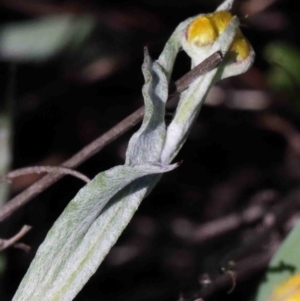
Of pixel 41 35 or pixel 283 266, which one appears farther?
pixel 41 35

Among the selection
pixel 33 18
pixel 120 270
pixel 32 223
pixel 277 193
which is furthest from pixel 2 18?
pixel 277 193

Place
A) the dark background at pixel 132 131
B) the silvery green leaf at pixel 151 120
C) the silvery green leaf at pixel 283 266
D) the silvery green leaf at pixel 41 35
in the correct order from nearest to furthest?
the silvery green leaf at pixel 151 120 → the silvery green leaf at pixel 283 266 → the dark background at pixel 132 131 → the silvery green leaf at pixel 41 35

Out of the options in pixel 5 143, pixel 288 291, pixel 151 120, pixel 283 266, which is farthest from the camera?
pixel 5 143

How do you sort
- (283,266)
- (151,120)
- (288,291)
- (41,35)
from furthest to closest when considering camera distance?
(41,35)
(283,266)
(288,291)
(151,120)

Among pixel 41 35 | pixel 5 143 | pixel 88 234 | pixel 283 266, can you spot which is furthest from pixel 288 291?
pixel 41 35

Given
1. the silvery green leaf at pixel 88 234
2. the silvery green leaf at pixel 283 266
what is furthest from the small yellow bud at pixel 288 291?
the silvery green leaf at pixel 88 234

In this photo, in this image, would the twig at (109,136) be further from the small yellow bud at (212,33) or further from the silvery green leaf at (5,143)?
the silvery green leaf at (5,143)

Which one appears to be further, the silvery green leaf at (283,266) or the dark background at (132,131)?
Answer: the dark background at (132,131)

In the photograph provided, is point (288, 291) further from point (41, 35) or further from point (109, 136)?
point (41, 35)
